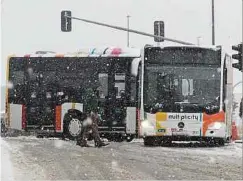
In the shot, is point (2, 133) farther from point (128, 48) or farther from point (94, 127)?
point (94, 127)

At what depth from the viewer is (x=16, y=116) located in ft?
80.2

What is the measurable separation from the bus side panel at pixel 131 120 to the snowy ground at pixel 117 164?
5.73 metres

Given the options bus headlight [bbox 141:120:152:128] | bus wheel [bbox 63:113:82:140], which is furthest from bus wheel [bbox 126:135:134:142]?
bus headlight [bbox 141:120:152:128]

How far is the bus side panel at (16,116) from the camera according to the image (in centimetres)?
2438

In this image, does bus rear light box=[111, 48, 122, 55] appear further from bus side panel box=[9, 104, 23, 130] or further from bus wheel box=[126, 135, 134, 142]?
bus side panel box=[9, 104, 23, 130]

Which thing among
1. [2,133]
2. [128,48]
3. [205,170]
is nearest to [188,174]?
[205,170]

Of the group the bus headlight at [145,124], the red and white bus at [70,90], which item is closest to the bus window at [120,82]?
the red and white bus at [70,90]

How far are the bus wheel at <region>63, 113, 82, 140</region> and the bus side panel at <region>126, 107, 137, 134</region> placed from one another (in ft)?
6.04

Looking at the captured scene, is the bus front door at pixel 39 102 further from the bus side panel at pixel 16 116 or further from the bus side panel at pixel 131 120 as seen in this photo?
the bus side panel at pixel 131 120

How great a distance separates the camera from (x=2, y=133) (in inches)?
1182

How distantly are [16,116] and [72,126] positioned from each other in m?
2.17

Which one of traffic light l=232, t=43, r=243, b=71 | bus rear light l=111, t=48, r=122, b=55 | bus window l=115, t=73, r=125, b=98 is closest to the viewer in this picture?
traffic light l=232, t=43, r=243, b=71

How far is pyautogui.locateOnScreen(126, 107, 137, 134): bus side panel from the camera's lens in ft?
75.8

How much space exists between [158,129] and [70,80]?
216 inches
